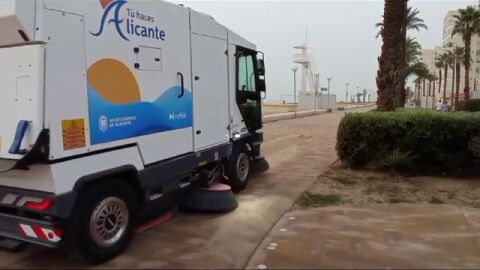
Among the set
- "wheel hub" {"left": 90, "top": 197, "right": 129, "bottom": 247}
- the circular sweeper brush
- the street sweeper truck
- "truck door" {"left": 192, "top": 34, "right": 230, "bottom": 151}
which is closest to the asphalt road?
the circular sweeper brush

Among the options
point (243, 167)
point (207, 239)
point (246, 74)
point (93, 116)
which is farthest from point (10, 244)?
point (246, 74)

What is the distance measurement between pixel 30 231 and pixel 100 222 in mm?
690

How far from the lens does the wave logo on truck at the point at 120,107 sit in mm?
5125

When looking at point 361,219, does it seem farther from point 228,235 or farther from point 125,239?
point 125,239

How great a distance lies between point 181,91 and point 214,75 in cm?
116

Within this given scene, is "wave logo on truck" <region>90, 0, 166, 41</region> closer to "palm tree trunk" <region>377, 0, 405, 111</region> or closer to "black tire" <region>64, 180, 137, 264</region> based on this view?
"black tire" <region>64, 180, 137, 264</region>

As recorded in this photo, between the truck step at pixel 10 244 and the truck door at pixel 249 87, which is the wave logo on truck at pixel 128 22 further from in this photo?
the truck door at pixel 249 87

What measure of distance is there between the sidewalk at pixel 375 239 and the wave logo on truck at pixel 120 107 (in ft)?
6.45

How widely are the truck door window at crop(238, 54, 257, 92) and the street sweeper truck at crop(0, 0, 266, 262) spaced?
1.61m

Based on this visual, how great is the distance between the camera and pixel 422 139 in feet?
33.4

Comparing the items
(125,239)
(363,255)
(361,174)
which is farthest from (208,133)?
(361,174)

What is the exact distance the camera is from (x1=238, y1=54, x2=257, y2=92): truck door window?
8.84 m

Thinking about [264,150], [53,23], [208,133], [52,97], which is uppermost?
[53,23]

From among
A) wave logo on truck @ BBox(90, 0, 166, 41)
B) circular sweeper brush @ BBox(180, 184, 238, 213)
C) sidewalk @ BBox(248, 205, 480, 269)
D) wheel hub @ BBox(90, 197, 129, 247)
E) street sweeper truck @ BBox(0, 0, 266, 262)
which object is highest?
wave logo on truck @ BBox(90, 0, 166, 41)
